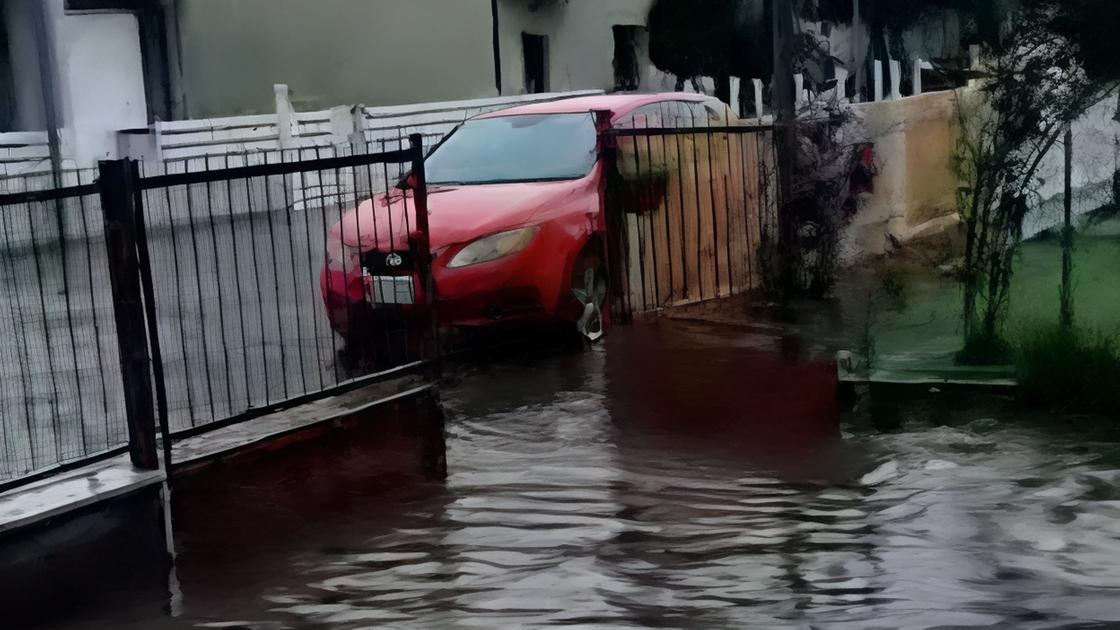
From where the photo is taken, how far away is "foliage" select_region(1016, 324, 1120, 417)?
7059 mm

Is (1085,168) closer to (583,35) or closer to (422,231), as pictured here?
(422,231)

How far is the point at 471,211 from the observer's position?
359 inches

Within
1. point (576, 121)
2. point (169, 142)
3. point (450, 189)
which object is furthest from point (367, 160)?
point (169, 142)

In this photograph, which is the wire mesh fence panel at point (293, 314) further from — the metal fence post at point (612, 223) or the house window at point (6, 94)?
the house window at point (6, 94)

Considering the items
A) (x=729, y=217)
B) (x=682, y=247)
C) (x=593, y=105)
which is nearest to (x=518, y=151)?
(x=593, y=105)

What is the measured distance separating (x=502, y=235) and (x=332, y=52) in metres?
16.1

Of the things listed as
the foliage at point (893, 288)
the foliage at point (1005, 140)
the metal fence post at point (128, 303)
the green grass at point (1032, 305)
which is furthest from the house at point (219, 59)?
the foliage at point (1005, 140)

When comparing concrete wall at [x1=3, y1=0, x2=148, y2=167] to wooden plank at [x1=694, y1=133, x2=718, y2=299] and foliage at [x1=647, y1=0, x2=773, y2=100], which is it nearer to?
foliage at [x1=647, y1=0, x2=773, y2=100]

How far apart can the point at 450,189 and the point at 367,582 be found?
4.83m

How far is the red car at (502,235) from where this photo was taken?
8875mm

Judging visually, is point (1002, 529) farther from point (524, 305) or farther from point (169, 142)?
point (169, 142)

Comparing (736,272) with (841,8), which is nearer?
(736,272)

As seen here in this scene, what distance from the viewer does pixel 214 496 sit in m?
6.25

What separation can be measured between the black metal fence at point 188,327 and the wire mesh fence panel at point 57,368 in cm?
2
